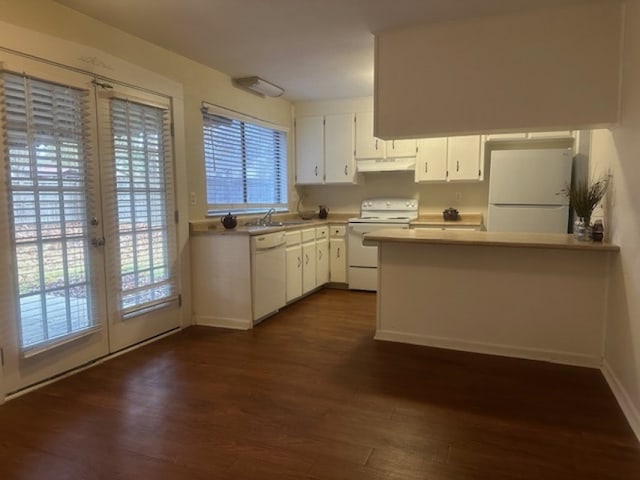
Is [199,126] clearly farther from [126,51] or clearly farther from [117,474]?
[117,474]

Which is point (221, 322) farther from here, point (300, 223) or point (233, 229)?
point (300, 223)

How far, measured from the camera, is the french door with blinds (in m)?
2.49

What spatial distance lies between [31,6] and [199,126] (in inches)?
61.8

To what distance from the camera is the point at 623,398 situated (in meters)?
2.39

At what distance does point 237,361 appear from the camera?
3098 mm

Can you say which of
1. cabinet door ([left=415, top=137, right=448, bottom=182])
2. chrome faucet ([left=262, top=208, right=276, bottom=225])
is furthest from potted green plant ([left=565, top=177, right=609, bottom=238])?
chrome faucet ([left=262, top=208, right=276, bottom=225])

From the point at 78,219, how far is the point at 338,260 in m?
3.24

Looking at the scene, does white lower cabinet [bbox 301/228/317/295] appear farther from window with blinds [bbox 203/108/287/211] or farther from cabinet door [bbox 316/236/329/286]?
window with blinds [bbox 203/108/287/211]

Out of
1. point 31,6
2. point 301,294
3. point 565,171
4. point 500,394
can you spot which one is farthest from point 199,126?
point 565,171

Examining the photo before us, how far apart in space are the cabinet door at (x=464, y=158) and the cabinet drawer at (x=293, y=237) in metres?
1.86

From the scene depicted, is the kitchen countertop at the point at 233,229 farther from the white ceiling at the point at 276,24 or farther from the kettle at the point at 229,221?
the white ceiling at the point at 276,24

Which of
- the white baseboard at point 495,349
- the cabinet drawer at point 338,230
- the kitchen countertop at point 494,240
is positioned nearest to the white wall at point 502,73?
the kitchen countertop at point 494,240

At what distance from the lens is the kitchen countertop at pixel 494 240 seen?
109 inches

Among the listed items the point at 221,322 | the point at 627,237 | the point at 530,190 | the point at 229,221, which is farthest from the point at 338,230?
the point at 627,237
